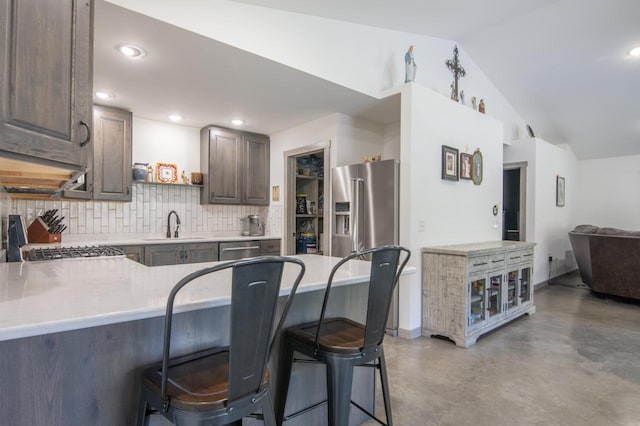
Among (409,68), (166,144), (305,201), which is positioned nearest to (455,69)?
(409,68)

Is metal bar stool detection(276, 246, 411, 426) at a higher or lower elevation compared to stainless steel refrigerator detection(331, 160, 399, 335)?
lower

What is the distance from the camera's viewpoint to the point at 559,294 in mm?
5355

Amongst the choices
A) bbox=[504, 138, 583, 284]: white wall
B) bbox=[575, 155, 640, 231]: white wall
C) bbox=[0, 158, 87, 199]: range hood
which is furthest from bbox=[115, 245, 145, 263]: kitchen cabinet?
bbox=[575, 155, 640, 231]: white wall

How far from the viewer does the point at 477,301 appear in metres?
3.46

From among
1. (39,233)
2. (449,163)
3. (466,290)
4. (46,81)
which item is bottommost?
(466,290)

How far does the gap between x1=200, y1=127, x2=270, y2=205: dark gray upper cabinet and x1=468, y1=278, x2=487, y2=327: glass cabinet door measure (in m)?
2.95

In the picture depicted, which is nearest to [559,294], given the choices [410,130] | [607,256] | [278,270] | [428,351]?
[607,256]

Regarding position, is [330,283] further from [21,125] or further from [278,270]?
[21,125]

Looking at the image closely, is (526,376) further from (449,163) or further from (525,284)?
(449,163)

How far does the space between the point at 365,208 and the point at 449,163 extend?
3.61 ft

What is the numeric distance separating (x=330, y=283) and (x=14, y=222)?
246 cm

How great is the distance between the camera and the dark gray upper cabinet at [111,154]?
12.2 feet

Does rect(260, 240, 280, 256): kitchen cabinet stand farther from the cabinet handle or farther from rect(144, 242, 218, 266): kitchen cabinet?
the cabinet handle

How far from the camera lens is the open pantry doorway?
4492mm
